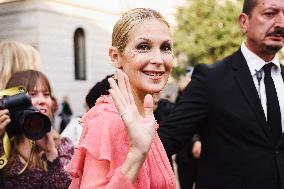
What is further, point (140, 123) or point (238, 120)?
point (238, 120)

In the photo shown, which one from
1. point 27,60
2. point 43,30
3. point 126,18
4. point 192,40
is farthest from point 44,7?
point 126,18

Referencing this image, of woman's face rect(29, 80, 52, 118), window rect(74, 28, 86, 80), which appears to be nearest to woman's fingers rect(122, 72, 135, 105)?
woman's face rect(29, 80, 52, 118)

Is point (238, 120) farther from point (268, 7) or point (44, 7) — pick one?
point (44, 7)

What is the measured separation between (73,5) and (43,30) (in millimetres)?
2388

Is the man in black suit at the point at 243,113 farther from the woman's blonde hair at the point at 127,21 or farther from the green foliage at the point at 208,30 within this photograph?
the green foliage at the point at 208,30

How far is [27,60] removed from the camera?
155 inches

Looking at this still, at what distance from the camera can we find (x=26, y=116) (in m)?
2.89

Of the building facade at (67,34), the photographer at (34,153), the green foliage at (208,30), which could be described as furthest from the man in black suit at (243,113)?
the green foliage at (208,30)

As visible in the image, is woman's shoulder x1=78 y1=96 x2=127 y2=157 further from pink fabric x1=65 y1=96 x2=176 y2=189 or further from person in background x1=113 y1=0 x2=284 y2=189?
person in background x1=113 y1=0 x2=284 y2=189

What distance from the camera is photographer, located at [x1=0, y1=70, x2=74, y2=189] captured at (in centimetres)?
316

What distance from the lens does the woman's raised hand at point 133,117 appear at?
5.98 ft

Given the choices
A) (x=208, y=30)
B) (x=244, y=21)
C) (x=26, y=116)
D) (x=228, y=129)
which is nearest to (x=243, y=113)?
(x=228, y=129)

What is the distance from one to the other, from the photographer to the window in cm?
2043

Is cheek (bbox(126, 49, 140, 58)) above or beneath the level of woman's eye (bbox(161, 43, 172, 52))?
beneath
